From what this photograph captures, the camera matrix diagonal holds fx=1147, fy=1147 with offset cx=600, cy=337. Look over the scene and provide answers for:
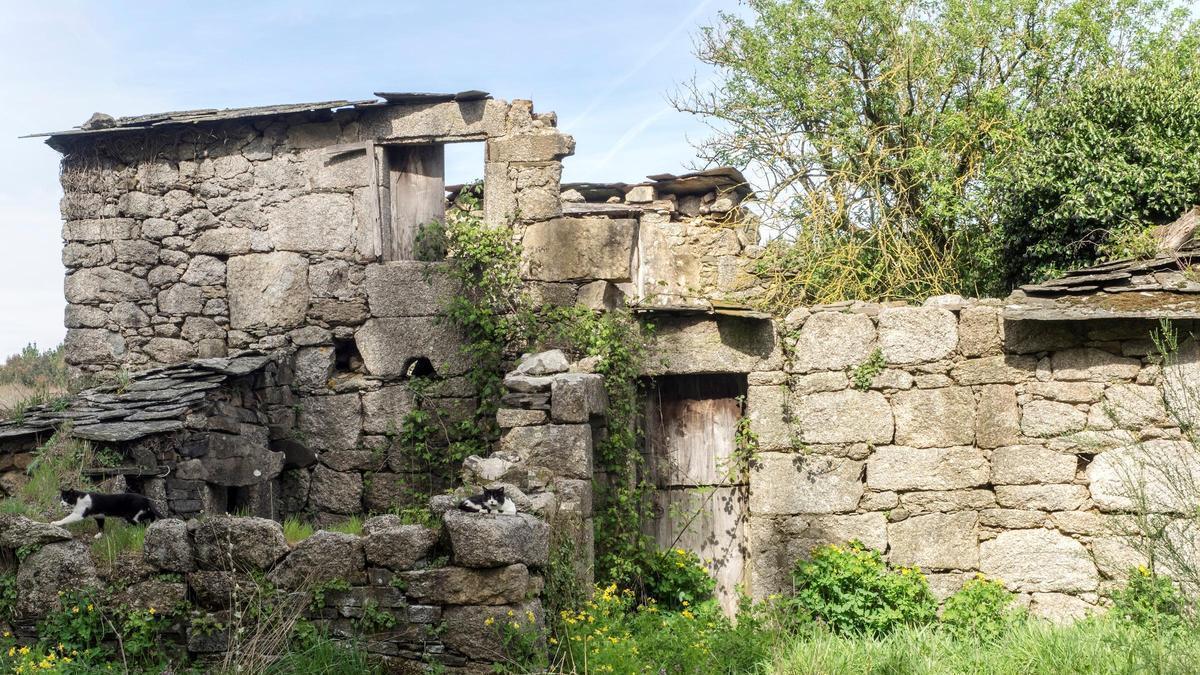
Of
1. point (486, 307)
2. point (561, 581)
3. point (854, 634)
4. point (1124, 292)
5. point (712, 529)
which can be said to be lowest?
point (854, 634)

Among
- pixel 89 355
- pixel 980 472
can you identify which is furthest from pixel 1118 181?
pixel 89 355

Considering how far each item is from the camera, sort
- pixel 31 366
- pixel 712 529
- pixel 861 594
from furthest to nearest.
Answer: pixel 31 366, pixel 712 529, pixel 861 594

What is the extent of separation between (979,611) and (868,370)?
1998 mm

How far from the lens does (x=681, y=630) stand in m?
7.66

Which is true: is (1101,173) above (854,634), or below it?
above

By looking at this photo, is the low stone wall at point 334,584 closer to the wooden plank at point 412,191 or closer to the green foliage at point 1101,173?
the wooden plank at point 412,191

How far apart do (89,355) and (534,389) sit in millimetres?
4767

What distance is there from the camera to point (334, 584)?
20.1ft

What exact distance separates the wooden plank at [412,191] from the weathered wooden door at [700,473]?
8.99 feet

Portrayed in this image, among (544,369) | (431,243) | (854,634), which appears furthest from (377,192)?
(854,634)

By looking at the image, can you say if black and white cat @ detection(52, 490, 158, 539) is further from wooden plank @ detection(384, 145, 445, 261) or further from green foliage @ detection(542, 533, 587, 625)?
wooden plank @ detection(384, 145, 445, 261)

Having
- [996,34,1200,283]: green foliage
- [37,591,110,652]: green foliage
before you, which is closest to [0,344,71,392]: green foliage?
[37,591,110,652]: green foliage

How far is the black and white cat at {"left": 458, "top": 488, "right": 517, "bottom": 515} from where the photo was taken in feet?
21.2

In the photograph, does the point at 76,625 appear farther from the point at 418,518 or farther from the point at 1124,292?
the point at 1124,292
